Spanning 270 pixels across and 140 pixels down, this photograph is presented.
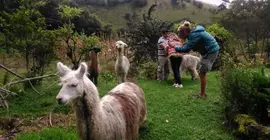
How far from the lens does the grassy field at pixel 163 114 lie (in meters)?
5.87

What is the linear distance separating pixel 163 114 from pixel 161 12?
1492 inches

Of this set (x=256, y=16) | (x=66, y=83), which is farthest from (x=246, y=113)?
(x=256, y=16)

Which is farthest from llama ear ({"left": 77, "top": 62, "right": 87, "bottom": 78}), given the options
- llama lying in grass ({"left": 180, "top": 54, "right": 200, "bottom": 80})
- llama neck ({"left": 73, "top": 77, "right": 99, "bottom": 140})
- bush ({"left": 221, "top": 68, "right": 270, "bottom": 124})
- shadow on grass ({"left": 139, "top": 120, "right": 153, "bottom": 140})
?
llama lying in grass ({"left": 180, "top": 54, "right": 200, "bottom": 80})

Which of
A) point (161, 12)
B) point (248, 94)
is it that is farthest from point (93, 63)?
point (161, 12)

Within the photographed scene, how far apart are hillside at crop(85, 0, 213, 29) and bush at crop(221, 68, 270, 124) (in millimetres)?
34977

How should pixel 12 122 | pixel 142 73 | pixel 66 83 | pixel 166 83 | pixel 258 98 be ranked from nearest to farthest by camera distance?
pixel 66 83
pixel 258 98
pixel 12 122
pixel 166 83
pixel 142 73

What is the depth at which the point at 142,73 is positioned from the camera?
13.0m

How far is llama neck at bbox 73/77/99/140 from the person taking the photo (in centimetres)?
391

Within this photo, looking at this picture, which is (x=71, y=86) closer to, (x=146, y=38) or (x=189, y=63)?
(x=189, y=63)

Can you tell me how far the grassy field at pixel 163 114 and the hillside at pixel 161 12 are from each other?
105 feet

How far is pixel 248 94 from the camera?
5.65 m

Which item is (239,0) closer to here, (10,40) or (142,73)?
(142,73)

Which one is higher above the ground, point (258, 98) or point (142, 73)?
point (258, 98)

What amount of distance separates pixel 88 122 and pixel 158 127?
2498 millimetres
